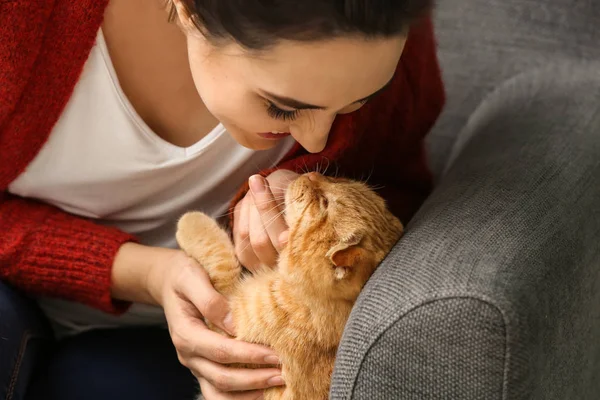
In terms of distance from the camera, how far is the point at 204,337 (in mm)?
1015

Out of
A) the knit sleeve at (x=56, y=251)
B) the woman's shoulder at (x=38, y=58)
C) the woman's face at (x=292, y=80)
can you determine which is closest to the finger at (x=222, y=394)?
the knit sleeve at (x=56, y=251)

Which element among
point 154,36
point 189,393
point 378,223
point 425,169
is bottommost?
point 189,393

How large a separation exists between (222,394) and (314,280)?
0.22 metres

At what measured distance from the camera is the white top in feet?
3.74

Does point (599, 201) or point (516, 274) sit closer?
point (516, 274)

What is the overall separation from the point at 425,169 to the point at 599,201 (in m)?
0.42

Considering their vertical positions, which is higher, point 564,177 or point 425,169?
point 564,177

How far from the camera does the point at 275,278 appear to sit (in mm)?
1063

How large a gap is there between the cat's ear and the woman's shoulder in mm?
502

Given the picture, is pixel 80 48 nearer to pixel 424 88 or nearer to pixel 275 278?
pixel 275 278

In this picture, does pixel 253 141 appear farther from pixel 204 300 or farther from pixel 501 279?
pixel 501 279

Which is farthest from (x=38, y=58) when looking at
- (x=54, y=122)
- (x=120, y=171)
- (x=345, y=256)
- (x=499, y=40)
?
(x=499, y=40)

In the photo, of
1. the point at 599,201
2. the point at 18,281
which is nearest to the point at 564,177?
the point at 599,201

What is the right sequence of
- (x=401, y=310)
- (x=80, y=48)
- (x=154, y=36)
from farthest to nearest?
(x=154, y=36), (x=80, y=48), (x=401, y=310)
